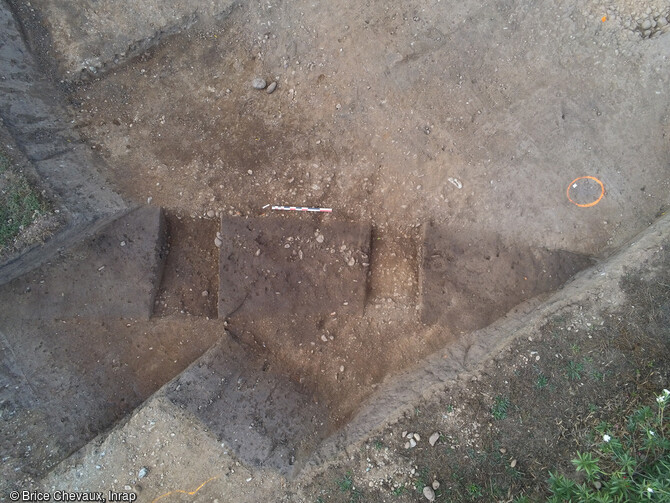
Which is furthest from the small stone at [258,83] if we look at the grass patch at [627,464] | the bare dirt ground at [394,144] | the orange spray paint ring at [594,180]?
the grass patch at [627,464]

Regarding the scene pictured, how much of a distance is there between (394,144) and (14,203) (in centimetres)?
397

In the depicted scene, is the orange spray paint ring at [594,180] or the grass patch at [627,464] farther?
the orange spray paint ring at [594,180]

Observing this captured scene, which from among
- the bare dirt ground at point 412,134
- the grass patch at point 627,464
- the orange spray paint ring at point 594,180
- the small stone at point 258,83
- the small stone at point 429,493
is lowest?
the small stone at point 429,493

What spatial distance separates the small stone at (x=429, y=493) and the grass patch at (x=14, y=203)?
14.9 feet

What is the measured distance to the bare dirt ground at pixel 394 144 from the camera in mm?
4590

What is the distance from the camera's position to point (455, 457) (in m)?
3.83

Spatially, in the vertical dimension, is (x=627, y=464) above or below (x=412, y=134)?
below

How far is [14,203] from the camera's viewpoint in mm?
4117

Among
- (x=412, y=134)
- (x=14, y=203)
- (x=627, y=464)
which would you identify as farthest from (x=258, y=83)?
(x=627, y=464)

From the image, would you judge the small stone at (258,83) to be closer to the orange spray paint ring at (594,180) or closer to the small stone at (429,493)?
the orange spray paint ring at (594,180)

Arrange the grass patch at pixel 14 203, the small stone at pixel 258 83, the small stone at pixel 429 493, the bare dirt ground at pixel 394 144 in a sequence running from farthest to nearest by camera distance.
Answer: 1. the small stone at pixel 258 83
2. the bare dirt ground at pixel 394 144
3. the grass patch at pixel 14 203
4. the small stone at pixel 429 493

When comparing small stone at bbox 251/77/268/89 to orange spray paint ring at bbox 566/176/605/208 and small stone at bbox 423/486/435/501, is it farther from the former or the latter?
small stone at bbox 423/486/435/501

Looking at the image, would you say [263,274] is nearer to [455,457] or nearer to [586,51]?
[455,457]

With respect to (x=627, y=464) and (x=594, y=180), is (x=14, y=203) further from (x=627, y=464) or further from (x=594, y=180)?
(x=594, y=180)
